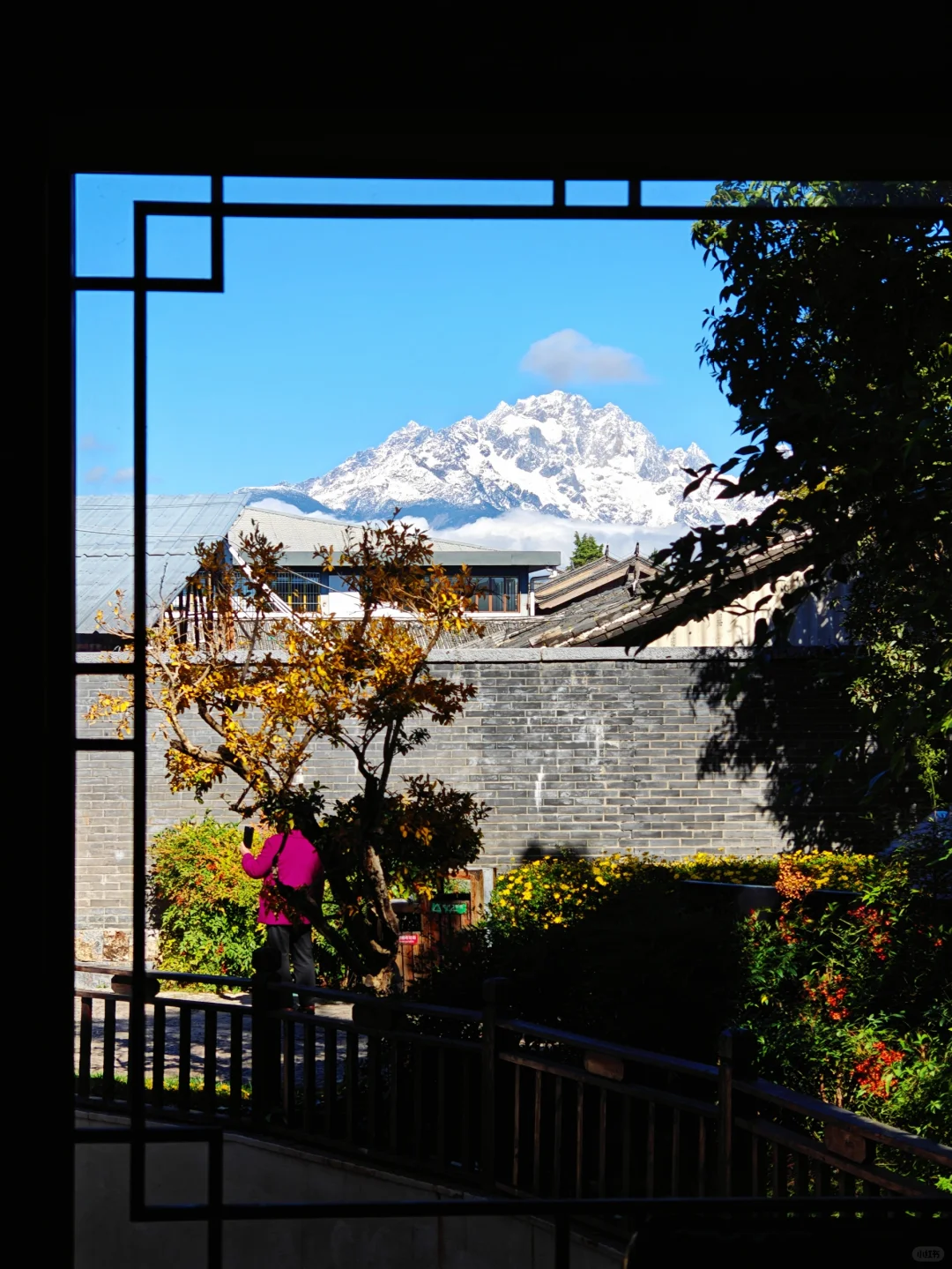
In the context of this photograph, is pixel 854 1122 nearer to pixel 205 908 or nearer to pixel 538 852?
pixel 205 908

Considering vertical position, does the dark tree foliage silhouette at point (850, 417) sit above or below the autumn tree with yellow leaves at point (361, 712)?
above

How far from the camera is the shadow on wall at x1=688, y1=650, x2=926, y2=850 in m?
10.1

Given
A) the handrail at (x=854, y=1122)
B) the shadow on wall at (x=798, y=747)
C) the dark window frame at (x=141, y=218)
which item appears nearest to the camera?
the dark window frame at (x=141, y=218)

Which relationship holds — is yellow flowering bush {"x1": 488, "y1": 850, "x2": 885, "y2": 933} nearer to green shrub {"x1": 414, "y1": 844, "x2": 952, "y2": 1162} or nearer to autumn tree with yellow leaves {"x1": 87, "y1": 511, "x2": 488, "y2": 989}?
autumn tree with yellow leaves {"x1": 87, "y1": 511, "x2": 488, "y2": 989}

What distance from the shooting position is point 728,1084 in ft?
11.1

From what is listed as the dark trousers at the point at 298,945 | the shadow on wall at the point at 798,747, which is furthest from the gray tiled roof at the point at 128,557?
the shadow on wall at the point at 798,747

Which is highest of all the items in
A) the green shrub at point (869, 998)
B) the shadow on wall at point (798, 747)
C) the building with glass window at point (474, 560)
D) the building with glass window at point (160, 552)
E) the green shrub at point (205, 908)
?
the building with glass window at point (474, 560)

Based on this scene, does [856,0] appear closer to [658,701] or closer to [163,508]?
[658,701]

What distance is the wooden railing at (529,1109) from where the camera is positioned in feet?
11.0

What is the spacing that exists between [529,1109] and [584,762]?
226 inches

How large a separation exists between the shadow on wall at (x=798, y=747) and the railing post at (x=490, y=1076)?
20.1 ft

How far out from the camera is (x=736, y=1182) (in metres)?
3.65

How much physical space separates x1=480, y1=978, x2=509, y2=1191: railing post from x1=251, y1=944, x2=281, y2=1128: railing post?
3.69ft

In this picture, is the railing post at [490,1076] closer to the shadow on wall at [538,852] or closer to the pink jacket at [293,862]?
the pink jacket at [293,862]
